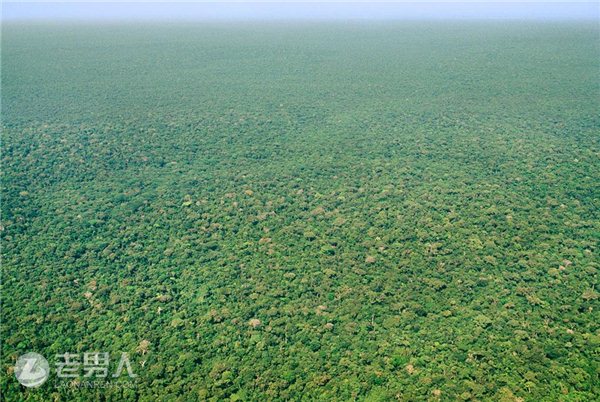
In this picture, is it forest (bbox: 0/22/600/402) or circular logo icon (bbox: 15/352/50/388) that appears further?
A: forest (bbox: 0/22/600/402)

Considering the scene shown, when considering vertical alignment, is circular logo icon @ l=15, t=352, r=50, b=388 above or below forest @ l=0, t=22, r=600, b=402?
below

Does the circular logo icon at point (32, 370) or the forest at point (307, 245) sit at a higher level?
the forest at point (307, 245)

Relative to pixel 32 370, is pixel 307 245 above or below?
above

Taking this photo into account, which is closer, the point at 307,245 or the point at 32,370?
the point at 32,370

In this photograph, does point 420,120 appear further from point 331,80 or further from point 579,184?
point 331,80

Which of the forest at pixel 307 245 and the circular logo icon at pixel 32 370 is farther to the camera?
the forest at pixel 307 245
